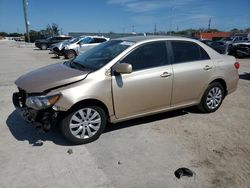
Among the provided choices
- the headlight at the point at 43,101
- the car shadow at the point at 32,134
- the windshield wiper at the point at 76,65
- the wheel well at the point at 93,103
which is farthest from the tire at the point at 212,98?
the headlight at the point at 43,101

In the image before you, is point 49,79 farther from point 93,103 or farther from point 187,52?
point 187,52

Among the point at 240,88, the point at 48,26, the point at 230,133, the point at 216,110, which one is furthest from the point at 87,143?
the point at 48,26

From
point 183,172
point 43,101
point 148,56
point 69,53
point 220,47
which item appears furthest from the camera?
point 220,47

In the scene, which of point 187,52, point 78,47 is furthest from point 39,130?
point 78,47

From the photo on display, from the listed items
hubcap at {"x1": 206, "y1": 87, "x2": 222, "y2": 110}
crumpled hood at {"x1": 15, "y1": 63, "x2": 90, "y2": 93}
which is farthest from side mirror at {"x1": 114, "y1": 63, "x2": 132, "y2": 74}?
hubcap at {"x1": 206, "y1": 87, "x2": 222, "y2": 110}

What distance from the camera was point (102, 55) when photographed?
16.0 ft

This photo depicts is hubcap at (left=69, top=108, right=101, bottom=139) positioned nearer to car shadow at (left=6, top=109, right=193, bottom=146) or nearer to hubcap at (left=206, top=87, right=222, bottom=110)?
car shadow at (left=6, top=109, right=193, bottom=146)

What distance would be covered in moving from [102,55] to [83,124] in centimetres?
139

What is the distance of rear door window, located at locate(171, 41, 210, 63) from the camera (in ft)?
16.6

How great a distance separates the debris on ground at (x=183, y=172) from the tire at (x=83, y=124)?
4.81 ft

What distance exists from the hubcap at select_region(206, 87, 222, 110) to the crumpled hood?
9.19ft

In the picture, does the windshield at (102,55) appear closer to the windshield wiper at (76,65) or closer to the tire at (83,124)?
the windshield wiper at (76,65)

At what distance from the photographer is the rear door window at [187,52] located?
5.07m

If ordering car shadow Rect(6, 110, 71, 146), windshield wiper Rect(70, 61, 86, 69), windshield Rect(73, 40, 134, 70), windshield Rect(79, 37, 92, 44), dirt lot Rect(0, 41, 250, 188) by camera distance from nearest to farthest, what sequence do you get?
dirt lot Rect(0, 41, 250, 188), car shadow Rect(6, 110, 71, 146), windshield Rect(73, 40, 134, 70), windshield wiper Rect(70, 61, 86, 69), windshield Rect(79, 37, 92, 44)
